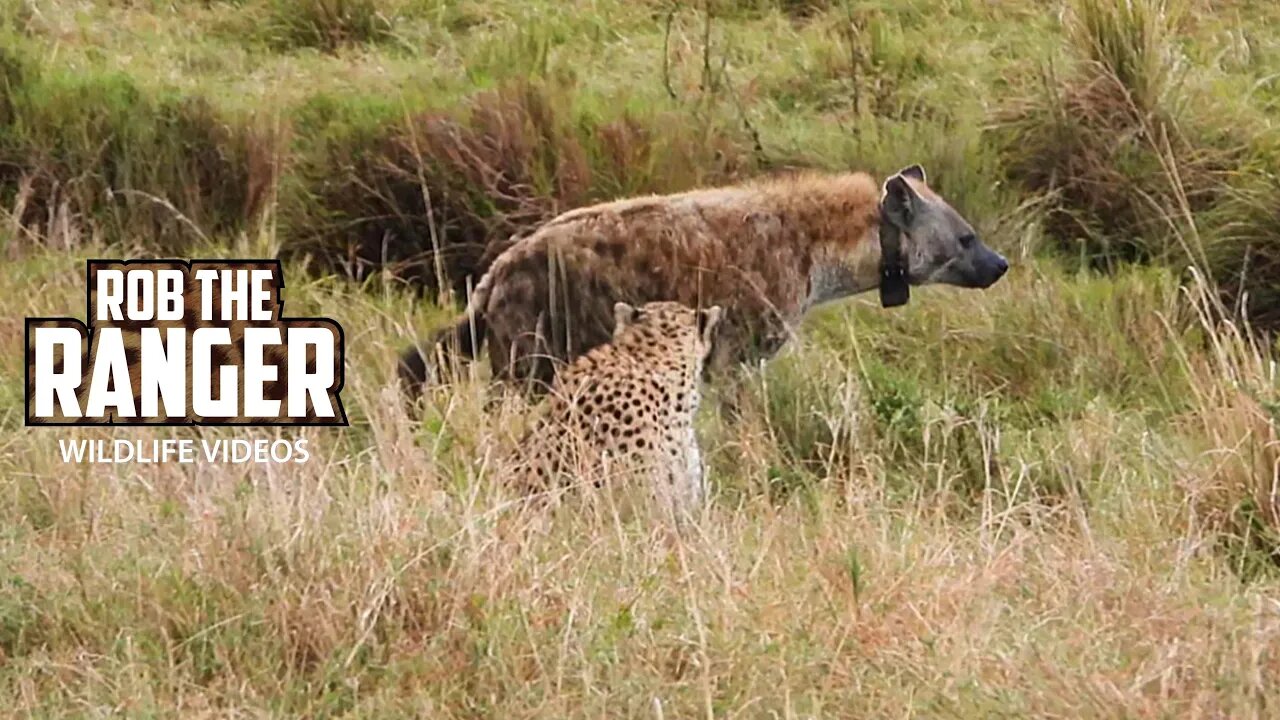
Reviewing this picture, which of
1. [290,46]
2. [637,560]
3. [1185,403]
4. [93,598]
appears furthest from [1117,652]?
[290,46]

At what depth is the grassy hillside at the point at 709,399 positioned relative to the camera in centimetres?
392

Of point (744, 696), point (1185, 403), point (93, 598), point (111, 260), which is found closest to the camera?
point (744, 696)

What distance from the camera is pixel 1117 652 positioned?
384 cm

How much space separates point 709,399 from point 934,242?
3.85 feet

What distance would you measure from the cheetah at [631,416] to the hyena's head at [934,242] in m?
1.40

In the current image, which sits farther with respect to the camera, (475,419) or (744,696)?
(475,419)

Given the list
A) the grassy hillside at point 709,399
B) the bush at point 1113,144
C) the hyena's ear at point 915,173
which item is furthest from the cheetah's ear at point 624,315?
the bush at point 1113,144

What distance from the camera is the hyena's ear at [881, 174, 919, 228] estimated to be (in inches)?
263

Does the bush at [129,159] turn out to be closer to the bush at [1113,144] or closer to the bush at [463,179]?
the bush at [463,179]

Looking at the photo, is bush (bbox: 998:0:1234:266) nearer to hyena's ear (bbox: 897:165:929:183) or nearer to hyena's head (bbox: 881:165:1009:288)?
hyena's ear (bbox: 897:165:929:183)

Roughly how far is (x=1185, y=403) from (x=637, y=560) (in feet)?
7.61

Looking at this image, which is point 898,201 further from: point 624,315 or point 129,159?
point 129,159

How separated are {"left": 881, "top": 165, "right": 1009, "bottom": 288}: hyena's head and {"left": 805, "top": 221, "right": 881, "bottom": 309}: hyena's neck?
121mm

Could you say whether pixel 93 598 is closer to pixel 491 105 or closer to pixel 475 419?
pixel 475 419
